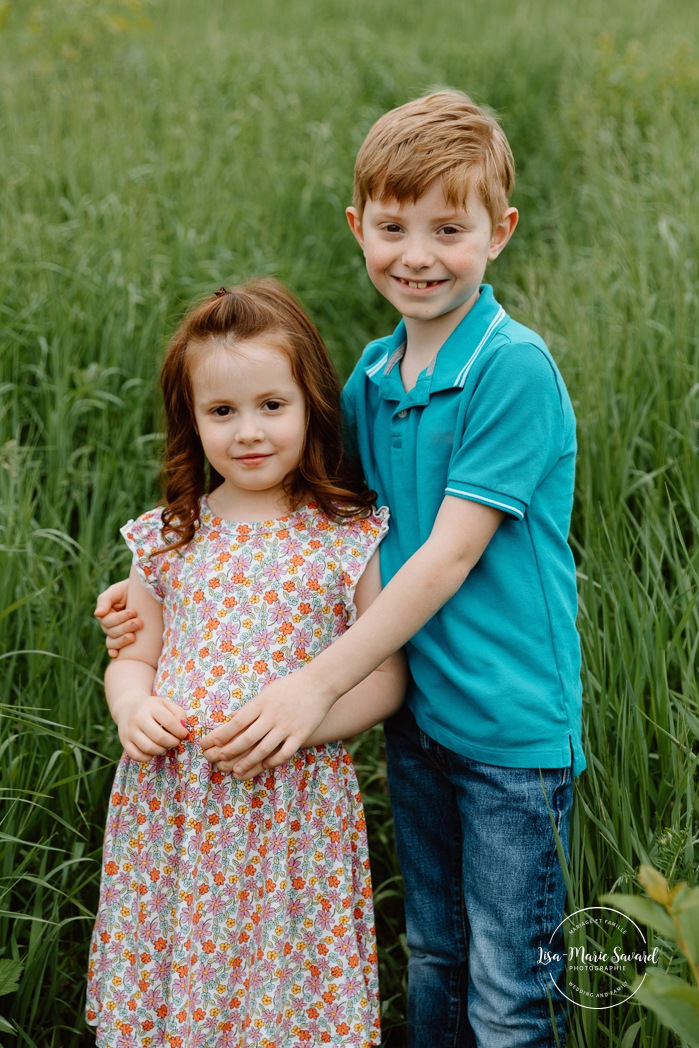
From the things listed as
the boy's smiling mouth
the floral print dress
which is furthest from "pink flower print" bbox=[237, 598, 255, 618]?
the boy's smiling mouth

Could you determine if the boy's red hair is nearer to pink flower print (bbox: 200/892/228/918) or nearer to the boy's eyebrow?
the boy's eyebrow

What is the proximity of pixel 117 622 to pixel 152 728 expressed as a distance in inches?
11.2

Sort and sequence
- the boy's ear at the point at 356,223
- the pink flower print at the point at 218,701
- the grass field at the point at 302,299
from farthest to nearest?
1. the grass field at the point at 302,299
2. the boy's ear at the point at 356,223
3. the pink flower print at the point at 218,701

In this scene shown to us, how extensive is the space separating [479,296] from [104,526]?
140cm

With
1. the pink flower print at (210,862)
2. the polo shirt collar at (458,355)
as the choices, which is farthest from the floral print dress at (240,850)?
the polo shirt collar at (458,355)

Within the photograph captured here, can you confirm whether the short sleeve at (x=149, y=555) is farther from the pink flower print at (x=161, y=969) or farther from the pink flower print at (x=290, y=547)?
the pink flower print at (x=161, y=969)

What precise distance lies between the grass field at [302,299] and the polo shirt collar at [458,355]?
657mm

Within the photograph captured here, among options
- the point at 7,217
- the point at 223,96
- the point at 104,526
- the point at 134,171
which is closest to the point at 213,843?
the point at 104,526

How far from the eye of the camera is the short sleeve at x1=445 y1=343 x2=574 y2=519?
1.56m

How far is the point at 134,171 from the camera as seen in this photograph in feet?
14.1

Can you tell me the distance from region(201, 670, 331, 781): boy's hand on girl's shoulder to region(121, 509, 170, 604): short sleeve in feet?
1.14

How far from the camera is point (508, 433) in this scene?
1569 millimetres

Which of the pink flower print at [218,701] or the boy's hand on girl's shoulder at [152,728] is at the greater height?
the pink flower print at [218,701]

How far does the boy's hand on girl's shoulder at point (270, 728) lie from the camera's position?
5.08 ft
